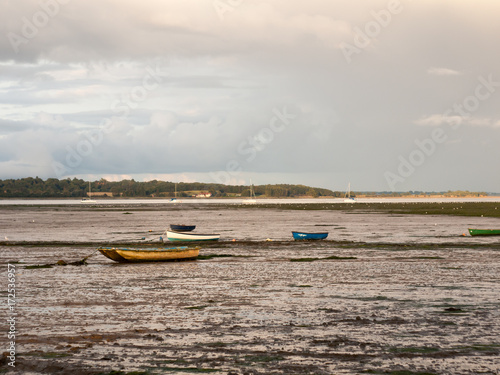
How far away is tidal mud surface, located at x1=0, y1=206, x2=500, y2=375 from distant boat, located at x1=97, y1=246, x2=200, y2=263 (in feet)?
2.94

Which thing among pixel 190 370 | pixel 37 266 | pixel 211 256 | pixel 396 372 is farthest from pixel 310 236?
pixel 190 370

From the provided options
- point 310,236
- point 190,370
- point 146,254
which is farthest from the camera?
point 310,236

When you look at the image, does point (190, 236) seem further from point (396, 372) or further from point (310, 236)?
point (396, 372)

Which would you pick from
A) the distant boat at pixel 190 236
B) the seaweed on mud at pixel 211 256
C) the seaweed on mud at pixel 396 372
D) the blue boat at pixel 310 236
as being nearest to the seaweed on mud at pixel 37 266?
the seaweed on mud at pixel 211 256

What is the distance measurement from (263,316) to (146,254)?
1899 centimetres

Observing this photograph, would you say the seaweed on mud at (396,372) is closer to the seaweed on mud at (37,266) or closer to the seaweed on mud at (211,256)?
the seaweed on mud at (37,266)

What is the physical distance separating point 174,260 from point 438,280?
18436mm

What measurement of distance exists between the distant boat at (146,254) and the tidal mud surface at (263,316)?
2.94 feet

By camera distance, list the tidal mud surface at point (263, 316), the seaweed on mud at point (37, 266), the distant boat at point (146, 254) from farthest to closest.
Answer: the distant boat at point (146, 254), the seaweed on mud at point (37, 266), the tidal mud surface at point (263, 316)

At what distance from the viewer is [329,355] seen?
1569cm

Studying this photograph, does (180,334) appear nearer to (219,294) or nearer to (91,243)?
(219,294)

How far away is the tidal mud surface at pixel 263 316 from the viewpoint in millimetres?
15211

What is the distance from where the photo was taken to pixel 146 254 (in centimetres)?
3809

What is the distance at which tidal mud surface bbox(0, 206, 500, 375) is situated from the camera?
49.9 ft
